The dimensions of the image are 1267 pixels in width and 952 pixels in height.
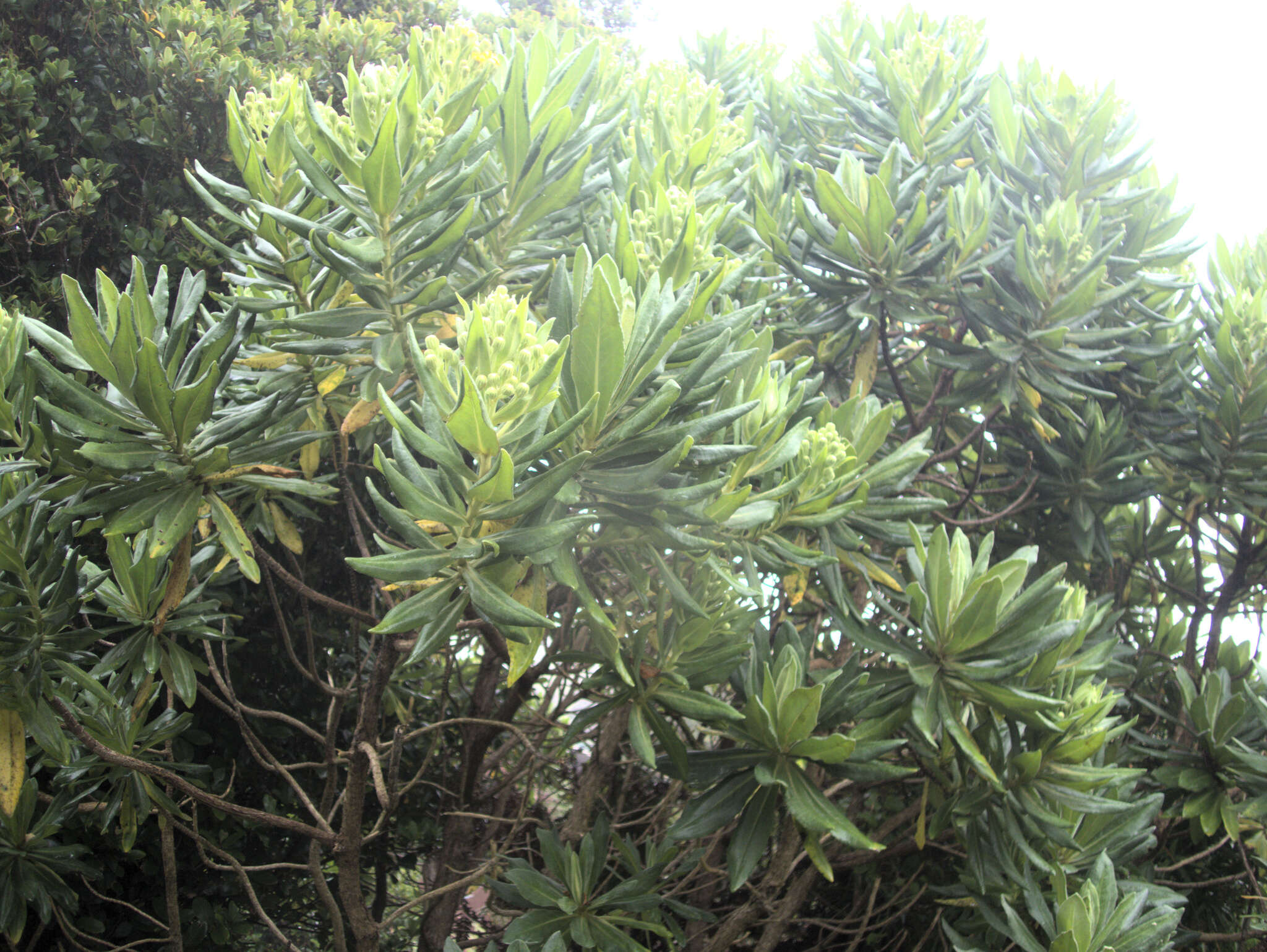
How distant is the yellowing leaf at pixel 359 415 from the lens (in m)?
1.75

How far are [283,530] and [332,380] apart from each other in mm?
669

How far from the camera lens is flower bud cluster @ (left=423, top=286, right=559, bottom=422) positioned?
1244 mm

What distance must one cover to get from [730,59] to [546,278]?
210cm

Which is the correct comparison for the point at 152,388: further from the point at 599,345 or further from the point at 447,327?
the point at 599,345

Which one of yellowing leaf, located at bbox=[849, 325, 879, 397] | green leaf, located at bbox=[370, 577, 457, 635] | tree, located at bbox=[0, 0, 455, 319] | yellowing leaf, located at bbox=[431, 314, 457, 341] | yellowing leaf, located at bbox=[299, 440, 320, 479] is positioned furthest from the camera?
tree, located at bbox=[0, 0, 455, 319]

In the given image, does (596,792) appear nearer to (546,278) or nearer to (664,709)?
(664,709)

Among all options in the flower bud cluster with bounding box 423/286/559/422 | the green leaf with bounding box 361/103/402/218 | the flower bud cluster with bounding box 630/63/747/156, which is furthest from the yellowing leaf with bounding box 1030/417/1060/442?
the green leaf with bounding box 361/103/402/218

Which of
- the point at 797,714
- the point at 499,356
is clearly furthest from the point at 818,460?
the point at 499,356

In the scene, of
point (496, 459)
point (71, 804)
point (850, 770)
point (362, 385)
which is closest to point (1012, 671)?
point (850, 770)

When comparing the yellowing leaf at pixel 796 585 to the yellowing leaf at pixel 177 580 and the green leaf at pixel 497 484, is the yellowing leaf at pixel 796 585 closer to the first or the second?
the green leaf at pixel 497 484

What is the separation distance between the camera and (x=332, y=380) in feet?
6.14

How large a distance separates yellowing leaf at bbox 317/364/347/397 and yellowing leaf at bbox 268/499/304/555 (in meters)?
0.59

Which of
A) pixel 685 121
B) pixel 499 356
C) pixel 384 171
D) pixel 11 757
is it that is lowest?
pixel 11 757

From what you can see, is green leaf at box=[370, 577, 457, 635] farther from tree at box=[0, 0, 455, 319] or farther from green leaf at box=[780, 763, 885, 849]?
tree at box=[0, 0, 455, 319]
